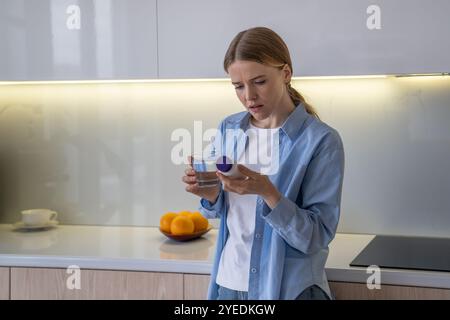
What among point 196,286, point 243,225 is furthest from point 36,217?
point 243,225

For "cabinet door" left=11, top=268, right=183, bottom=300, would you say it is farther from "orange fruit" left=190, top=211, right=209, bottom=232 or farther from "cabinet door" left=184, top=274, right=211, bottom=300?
"orange fruit" left=190, top=211, right=209, bottom=232

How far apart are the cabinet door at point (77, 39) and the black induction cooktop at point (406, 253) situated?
3.10 ft

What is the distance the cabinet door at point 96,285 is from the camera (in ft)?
6.56

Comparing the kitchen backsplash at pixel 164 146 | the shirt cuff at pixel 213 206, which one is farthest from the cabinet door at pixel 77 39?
the shirt cuff at pixel 213 206

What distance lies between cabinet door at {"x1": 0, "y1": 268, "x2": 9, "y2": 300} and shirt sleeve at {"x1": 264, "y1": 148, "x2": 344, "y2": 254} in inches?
40.1

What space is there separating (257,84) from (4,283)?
1.12 meters

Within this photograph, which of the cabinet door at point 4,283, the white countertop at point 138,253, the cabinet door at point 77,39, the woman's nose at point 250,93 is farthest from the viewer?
the cabinet door at point 77,39

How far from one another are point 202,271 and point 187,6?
894 mm

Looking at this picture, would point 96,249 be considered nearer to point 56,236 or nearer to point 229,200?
point 56,236

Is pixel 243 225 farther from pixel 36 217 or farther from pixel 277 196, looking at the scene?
pixel 36 217

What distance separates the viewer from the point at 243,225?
5.50 ft

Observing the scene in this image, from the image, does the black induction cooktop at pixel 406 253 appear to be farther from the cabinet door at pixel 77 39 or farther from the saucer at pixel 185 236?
the cabinet door at pixel 77 39

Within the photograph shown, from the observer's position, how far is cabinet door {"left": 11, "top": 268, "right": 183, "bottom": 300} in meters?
2.00

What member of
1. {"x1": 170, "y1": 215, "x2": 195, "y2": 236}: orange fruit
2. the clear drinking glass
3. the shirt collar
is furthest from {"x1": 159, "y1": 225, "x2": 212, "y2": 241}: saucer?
the shirt collar
